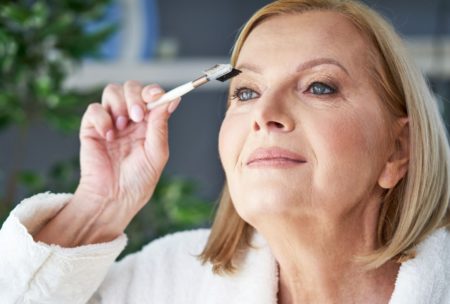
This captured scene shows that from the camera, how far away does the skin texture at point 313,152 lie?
1.16 metres

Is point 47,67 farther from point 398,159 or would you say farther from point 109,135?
point 398,159

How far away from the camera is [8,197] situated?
213 centimetres

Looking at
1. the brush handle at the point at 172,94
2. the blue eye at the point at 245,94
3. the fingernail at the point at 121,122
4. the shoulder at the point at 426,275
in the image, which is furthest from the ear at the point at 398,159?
the fingernail at the point at 121,122

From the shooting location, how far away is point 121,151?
140cm

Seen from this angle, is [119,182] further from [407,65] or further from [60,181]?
[60,181]

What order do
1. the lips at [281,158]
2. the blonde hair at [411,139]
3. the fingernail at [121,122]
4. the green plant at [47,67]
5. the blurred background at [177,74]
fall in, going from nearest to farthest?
the lips at [281,158], the blonde hair at [411,139], the fingernail at [121,122], the green plant at [47,67], the blurred background at [177,74]

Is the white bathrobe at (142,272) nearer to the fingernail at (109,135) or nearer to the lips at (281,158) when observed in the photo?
the fingernail at (109,135)

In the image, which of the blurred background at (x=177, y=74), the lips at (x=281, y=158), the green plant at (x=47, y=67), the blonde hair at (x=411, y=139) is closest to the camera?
the lips at (x=281, y=158)

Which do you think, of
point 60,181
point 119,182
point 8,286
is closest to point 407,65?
point 119,182

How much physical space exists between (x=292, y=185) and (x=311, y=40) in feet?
0.78

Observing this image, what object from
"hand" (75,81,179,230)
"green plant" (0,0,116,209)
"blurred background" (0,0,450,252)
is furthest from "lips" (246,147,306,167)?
"blurred background" (0,0,450,252)

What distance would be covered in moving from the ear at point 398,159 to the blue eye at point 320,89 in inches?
5.2

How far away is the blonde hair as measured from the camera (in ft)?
4.13

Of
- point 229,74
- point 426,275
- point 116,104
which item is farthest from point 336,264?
point 116,104
